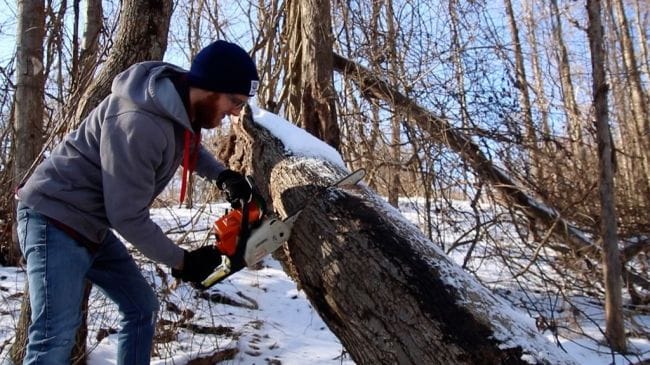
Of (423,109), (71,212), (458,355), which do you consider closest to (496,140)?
(423,109)

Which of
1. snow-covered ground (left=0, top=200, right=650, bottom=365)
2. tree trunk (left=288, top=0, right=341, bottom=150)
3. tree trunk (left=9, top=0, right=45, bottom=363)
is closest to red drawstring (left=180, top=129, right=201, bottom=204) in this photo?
snow-covered ground (left=0, top=200, right=650, bottom=365)

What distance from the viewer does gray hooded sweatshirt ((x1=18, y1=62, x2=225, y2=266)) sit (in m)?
1.85

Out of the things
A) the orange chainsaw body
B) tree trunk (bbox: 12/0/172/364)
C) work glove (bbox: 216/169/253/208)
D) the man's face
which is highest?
tree trunk (bbox: 12/0/172/364)

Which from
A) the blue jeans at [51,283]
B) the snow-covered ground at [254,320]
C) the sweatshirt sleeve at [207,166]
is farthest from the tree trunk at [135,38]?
the blue jeans at [51,283]

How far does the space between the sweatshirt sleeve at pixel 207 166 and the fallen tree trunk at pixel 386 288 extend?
1.12 ft

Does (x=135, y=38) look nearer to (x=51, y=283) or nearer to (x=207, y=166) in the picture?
(x=207, y=166)

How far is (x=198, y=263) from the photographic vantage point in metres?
2.10

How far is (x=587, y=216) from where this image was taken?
4.82 metres

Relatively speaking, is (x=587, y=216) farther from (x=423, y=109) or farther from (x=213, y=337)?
(x=213, y=337)

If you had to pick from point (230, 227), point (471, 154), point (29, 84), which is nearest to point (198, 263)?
point (230, 227)

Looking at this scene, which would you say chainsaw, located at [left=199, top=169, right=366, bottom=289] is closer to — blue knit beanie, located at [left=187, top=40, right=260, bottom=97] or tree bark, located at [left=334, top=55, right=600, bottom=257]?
blue knit beanie, located at [left=187, top=40, right=260, bottom=97]

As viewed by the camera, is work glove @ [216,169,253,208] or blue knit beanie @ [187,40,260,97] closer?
blue knit beanie @ [187,40,260,97]

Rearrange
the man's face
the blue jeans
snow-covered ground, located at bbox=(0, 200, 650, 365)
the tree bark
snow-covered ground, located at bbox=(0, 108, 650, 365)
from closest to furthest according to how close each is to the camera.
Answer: the blue jeans, the man's face, snow-covered ground, located at bbox=(0, 108, 650, 365), snow-covered ground, located at bbox=(0, 200, 650, 365), the tree bark

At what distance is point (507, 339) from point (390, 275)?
48 cm
